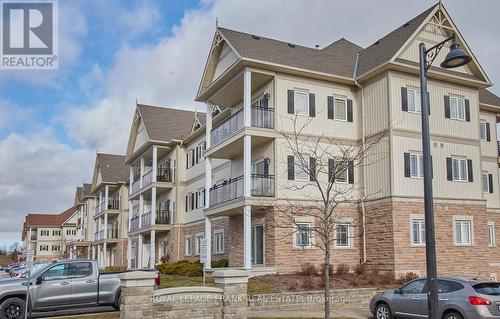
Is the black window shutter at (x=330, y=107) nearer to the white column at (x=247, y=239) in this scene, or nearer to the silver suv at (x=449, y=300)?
the white column at (x=247, y=239)

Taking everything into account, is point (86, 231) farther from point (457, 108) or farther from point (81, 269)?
point (81, 269)

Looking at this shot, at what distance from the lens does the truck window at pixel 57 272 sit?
54.9ft

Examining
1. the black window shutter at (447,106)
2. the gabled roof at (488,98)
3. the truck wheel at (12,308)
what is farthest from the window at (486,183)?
the truck wheel at (12,308)

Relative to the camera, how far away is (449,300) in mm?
14484

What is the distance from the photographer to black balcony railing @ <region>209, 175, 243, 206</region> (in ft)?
87.4

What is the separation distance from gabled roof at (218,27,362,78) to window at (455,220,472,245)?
934 cm

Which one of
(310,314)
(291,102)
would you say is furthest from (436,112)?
(310,314)

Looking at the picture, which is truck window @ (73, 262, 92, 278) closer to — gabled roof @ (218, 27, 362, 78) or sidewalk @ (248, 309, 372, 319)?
sidewalk @ (248, 309, 372, 319)

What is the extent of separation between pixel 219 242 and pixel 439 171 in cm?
1348

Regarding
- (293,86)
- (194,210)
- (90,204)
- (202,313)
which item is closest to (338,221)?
(293,86)

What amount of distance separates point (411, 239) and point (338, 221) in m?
3.50

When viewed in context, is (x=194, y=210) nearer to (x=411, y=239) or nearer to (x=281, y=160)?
(x=281, y=160)

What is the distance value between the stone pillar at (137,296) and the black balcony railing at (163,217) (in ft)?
92.5

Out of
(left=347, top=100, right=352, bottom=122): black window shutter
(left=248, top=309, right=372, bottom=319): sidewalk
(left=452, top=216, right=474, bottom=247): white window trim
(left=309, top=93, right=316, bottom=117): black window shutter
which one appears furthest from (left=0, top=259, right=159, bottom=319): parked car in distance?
(left=452, top=216, right=474, bottom=247): white window trim
